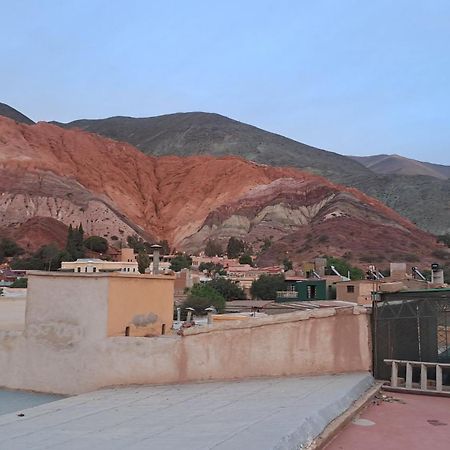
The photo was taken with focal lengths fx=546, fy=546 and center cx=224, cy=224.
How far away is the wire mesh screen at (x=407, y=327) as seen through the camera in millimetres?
8312

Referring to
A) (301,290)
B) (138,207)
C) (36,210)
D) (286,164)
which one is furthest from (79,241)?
(286,164)

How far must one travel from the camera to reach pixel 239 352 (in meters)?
7.78

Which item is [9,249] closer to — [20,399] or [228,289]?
[228,289]

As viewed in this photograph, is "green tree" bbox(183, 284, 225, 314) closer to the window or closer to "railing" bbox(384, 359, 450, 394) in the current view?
the window

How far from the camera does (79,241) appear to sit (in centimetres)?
7044

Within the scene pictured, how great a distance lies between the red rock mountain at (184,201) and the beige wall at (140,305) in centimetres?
5942

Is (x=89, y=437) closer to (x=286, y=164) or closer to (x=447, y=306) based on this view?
(x=447, y=306)

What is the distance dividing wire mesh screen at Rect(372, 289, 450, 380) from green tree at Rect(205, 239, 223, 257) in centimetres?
7076

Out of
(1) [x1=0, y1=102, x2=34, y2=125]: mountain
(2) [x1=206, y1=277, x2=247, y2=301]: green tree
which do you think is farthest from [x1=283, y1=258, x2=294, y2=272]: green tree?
(1) [x1=0, y1=102, x2=34, y2=125]: mountain

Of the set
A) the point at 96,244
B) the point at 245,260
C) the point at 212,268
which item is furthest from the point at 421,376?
the point at 96,244

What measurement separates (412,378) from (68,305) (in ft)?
17.7

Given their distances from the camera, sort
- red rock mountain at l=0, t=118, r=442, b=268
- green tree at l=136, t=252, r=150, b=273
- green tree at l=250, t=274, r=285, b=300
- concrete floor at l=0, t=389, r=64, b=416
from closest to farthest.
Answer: concrete floor at l=0, t=389, r=64, b=416 → green tree at l=250, t=274, r=285, b=300 → green tree at l=136, t=252, r=150, b=273 → red rock mountain at l=0, t=118, r=442, b=268

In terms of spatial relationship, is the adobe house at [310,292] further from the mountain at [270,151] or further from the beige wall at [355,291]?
the mountain at [270,151]

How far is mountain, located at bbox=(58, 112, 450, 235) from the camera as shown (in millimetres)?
101562
